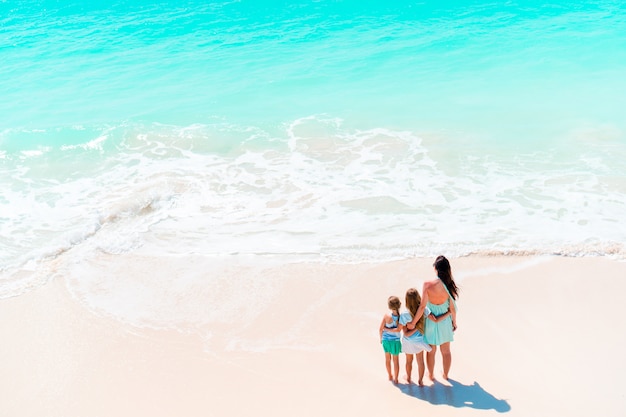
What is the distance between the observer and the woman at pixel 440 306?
573 centimetres

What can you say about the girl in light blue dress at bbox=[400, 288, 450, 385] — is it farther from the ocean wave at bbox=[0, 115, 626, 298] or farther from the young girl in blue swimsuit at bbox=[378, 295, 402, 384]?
the ocean wave at bbox=[0, 115, 626, 298]

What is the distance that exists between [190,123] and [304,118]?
3.26 meters

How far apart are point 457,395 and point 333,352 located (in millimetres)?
1634

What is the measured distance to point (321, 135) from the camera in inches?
571

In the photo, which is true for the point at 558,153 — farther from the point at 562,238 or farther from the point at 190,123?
the point at 190,123

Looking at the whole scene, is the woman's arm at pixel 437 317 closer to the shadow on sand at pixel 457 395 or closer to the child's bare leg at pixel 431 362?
the child's bare leg at pixel 431 362

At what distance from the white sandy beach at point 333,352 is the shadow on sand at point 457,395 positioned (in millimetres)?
17

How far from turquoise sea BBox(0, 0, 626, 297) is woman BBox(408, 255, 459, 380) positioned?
9.92 feet

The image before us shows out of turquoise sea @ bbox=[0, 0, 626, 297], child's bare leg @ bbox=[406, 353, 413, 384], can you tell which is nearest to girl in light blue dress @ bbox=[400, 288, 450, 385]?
child's bare leg @ bbox=[406, 353, 413, 384]

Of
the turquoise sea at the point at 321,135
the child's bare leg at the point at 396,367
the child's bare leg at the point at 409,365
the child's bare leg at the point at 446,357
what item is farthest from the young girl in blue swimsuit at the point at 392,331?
the turquoise sea at the point at 321,135

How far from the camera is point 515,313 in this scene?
295 inches

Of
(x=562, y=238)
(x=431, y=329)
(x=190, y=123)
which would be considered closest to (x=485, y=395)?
(x=431, y=329)

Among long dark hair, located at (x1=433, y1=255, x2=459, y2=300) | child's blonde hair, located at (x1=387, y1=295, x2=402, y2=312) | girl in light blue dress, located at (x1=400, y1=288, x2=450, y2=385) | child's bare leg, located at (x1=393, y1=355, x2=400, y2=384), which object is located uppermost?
long dark hair, located at (x1=433, y1=255, x2=459, y2=300)

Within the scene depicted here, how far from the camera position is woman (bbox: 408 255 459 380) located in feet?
18.8
